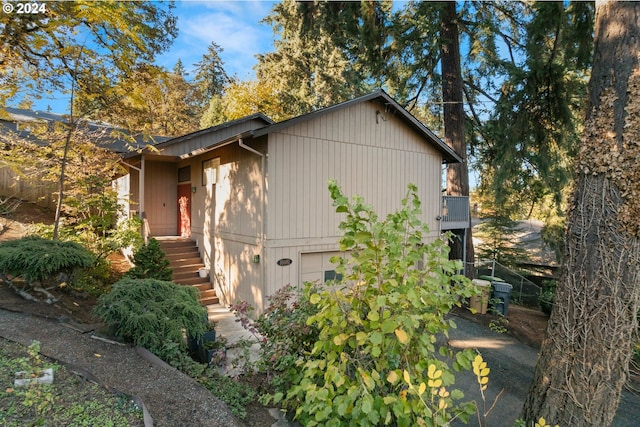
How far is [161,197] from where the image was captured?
10875 millimetres

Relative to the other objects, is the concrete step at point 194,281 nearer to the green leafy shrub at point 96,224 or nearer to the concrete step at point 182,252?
the concrete step at point 182,252

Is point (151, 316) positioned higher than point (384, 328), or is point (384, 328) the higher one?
point (384, 328)

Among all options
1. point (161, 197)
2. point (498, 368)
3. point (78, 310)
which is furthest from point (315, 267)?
point (161, 197)

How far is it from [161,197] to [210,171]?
2999 millimetres

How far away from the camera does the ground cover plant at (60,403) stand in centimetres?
→ 253

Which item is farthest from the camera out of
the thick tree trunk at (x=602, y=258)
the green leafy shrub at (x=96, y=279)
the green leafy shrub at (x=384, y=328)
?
the green leafy shrub at (x=96, y=279)

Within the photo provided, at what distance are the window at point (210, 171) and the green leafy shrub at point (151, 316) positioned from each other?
444 cm

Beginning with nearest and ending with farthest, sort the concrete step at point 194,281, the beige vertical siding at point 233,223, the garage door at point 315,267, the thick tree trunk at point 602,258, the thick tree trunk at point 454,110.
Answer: the thick tree trunk at point 602,258
the beige vertical siding at point 233,223
the garage door at point 315,267
the concrete step at point 194,281
the thick tree trunk at point 454,110

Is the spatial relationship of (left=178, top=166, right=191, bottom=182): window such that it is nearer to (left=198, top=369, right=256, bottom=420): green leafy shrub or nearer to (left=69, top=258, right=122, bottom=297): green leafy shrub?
(left=69, top=258, right=122, bottom=297): green leafy shrub

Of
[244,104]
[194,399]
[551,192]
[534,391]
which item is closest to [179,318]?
[194,399]

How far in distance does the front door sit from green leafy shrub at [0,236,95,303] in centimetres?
484

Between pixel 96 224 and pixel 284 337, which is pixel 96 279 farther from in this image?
pixel 284 337

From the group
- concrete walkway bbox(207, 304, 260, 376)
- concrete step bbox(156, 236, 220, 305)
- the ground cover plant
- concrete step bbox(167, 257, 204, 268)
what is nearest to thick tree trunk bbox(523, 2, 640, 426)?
concrete walkway bbox(207, 304, 260, 376)

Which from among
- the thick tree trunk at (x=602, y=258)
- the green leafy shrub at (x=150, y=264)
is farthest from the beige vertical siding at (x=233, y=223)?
the thick tree trunk at (x=602, y=258)
